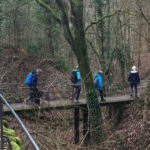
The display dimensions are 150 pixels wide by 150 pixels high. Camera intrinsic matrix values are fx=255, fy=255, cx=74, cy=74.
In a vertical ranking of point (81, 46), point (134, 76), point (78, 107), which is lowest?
point (78, 107)

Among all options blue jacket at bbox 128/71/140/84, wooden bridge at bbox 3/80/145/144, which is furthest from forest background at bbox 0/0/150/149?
blue jacket at bbox 128/71/140/84

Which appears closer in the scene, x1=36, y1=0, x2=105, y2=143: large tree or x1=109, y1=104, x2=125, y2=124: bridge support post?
x1=36, y1=0, x2=105, y2=143: large tree

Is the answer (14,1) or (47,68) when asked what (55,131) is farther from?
(14,1)

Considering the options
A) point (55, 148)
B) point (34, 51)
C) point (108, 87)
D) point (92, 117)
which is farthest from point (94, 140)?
point (34, 51)

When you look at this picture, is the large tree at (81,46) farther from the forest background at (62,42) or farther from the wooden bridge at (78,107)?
the forest background at (62,42)

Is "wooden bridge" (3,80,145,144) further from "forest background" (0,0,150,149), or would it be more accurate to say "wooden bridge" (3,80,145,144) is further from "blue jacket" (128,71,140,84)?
"forest background" (0,0,150,149)

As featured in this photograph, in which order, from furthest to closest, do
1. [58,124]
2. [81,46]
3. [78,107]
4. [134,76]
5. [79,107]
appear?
1. [134,76]
2. [81,46]
3. [78,107]
4. [79,107]
5. [58,124]

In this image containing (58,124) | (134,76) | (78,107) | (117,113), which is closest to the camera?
(58,124)

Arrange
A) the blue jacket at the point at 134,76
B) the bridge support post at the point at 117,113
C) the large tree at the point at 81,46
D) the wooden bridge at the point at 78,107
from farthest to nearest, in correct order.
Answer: the bridge support post at the point at 117,113 → the blue jacket at the point at 134,76 → the large tree at the point at 81,46 → the wooden bridge at the point at 78,107

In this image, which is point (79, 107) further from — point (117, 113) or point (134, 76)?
point (117, 113)

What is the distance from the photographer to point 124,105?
16312mm

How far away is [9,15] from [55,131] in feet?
51.3

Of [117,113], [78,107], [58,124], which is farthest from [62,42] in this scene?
[58,124]

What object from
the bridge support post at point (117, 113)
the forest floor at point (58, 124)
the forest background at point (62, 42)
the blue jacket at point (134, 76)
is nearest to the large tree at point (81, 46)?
the forest floor at point (58, 124)
